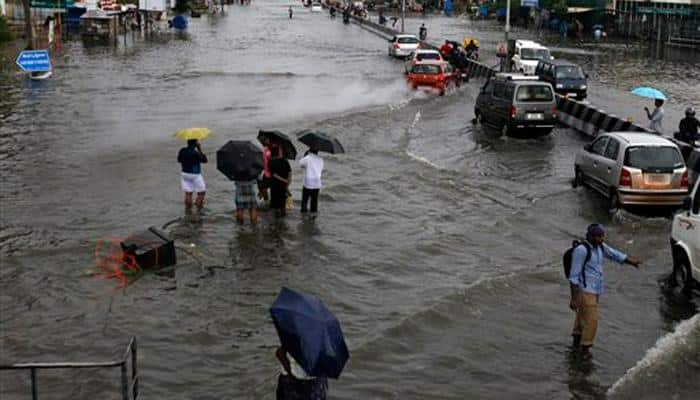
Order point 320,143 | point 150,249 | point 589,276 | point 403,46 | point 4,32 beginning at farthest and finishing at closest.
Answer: point 403,46
point 4,32
point 320,143
point 150,249
point 589,276

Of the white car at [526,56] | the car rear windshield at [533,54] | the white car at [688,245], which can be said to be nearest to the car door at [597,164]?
the white car at [688,245]

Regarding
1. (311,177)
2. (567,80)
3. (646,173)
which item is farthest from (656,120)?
(567,80)

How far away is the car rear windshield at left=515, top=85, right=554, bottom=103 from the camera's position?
26.1 metres

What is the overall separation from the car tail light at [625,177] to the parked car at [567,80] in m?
16.2

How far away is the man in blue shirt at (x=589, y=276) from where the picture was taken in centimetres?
1055

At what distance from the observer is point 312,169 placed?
54.1 feet

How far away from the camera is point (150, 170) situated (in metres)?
21.5

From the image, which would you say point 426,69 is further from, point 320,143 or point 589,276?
point 589,276

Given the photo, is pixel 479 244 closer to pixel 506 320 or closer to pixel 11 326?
pixel 506 320

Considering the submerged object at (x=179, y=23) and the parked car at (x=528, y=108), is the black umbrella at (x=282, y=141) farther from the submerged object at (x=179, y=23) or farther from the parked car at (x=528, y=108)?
the submerged object at (x=179, y=23)

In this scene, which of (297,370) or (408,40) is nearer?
(297,370)

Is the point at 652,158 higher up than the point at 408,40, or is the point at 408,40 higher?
the point at 408,40

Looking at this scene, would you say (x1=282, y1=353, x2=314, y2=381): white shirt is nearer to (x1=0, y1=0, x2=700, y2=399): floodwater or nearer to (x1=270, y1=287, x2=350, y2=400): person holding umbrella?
(x1=270, y1=287, x2=350, y2=400): person holding umbrella

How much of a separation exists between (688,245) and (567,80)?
21.6 m
